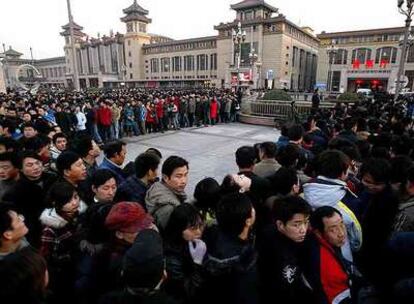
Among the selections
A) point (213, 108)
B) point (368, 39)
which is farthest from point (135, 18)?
point (213, 108)

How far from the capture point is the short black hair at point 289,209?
199 cm

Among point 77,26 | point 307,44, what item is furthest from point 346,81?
point 77,26

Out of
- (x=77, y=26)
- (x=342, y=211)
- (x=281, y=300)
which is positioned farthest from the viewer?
(x=77, y=26)

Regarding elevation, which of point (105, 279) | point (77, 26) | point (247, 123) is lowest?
point (247, 123)

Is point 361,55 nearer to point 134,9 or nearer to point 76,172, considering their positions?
point 134,9

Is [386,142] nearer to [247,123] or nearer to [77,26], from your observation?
[247,123]

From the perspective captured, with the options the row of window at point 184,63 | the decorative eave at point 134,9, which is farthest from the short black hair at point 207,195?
the decorative eave at point 134,9

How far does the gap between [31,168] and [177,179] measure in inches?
65.0

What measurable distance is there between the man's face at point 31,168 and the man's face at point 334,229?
9.38ft

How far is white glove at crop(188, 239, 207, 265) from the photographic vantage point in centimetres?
191

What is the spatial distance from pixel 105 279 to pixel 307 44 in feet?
219

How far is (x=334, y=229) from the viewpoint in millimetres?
2020

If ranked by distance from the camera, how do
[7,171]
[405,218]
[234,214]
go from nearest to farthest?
Answer: [234,214], [405,218], [7,171]

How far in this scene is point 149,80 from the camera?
70.1 m
